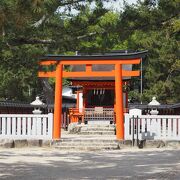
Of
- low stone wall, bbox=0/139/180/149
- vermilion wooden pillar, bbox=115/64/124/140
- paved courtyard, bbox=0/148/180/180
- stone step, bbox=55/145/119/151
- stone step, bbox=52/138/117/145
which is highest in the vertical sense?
vermilion wooden pillar, bbox=115/64/124/140

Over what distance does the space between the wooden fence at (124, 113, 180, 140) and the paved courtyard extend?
1.25 meters

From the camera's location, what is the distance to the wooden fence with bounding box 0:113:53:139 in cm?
1817

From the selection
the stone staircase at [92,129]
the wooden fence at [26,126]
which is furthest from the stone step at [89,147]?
the stone staircase at [92,129]

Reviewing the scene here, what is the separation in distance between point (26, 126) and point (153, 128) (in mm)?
4975

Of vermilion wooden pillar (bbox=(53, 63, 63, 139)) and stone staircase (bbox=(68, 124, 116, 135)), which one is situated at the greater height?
vermilion wooden pillar (bbox=(53, 63, 63, 139))

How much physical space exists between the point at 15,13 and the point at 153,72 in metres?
27.2

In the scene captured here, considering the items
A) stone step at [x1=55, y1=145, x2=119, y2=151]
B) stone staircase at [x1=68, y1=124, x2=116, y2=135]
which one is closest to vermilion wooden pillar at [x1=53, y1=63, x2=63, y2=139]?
stone step at [x1=55, y1=145, x2=119, y2=151]

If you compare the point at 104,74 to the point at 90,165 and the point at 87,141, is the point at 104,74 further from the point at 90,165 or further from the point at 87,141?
the point at 90,165

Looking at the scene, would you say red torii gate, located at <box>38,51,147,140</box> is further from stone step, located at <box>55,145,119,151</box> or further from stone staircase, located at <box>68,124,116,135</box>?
stone staircase, located at <box>68,124,116,135</box>

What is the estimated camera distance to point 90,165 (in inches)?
487

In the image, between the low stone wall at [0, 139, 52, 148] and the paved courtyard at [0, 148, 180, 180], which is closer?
the paved courtyard at [0, 148, 180, 180]

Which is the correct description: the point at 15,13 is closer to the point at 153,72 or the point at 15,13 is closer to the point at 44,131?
the point at 44,131

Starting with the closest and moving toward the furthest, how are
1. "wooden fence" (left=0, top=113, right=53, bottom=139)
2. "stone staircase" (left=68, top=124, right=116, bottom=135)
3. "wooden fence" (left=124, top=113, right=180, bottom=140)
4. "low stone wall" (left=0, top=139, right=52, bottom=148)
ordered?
"low stone wall" (left=0, top=139, right=52, bottom=148)
"wooden fence" (left=124, top=113, right=180, bottom=140)
"wooden fence" (left=0, top=113, right=53, bottom=139)
"stone staircase" (left=68, top=124, right=116, bottom=135)

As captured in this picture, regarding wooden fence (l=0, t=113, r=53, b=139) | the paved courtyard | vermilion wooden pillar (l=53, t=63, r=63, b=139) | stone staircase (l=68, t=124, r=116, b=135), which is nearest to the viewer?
the paved courtyard
